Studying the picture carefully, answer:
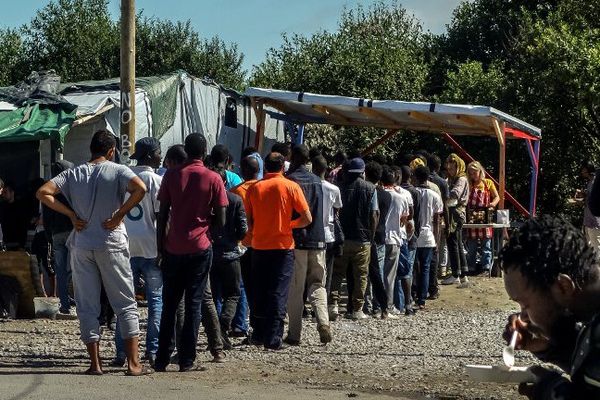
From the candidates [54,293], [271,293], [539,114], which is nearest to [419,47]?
[539,114]

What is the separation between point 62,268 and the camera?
46.1ft

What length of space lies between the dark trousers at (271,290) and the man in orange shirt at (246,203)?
214 mm

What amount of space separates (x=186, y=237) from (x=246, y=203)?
1920 millimetres

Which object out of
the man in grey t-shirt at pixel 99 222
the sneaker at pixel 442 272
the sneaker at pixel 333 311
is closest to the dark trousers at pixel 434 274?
the sneaker at pixel 442 272

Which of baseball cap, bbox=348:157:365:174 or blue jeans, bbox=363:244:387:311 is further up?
baseball cap, bbox=348:157:365:174

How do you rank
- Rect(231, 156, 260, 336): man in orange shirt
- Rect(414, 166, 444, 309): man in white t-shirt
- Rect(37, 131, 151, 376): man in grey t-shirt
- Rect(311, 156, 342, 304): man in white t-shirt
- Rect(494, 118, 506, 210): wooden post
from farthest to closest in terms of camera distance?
Rect(494, 118, 506, 210): wooden post, Rect(414, 166, 444, 309): man in white t-shirt, Rect(311, 156, 342, 304): man in white t-shirt, Rect(231, 156, 260, 336): man in orange shirt, Rect(37, 131, 151, 376): man in grey t-shirt

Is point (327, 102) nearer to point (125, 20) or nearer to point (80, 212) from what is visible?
point (125, 20)

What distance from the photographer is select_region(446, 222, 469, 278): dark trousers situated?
1770 centimetres

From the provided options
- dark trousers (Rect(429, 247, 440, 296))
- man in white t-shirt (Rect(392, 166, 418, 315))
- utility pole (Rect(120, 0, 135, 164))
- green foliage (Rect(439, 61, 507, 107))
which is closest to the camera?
utility pole (Rect(120, 0, 135, 164))

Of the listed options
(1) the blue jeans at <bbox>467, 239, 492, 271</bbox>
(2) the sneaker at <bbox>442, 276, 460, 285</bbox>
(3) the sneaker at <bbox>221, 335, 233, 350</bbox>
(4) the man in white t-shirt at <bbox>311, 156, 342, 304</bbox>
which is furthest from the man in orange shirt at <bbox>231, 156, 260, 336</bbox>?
(1) the blue jeans at <bbox>467, 239, 492, 271</bbox>

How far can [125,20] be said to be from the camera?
14.5 metres

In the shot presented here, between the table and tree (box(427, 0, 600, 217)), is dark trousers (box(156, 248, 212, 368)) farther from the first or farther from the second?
tree (box(427, 0, 600, 217))

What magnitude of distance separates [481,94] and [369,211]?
20.8m

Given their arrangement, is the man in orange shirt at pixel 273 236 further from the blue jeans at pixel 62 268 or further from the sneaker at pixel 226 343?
the blue jeans at pixel 62 268
